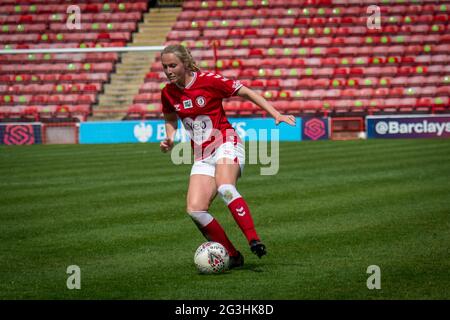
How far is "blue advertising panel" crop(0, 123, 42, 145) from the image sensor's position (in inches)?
1315

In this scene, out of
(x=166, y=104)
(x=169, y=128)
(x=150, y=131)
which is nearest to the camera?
(x=166, y=104)

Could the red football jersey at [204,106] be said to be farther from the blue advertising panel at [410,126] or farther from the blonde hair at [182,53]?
the blue advertising panel at [410,126]

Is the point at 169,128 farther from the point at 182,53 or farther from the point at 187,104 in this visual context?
the point at 182,53

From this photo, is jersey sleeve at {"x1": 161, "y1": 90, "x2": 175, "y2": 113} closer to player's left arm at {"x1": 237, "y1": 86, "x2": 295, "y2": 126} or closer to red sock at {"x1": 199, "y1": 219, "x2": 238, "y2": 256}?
player's left arm at {"x1": 237, "y1": 86, "x2": 295, "y2": 126}

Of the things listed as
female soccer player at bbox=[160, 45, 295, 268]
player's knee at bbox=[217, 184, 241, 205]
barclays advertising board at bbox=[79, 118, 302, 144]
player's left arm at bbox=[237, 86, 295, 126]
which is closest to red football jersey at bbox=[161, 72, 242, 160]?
female soccer player at bbox=[160, 45, 295, 268]

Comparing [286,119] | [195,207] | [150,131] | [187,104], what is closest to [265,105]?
[286,119]

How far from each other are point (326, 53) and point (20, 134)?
1448 centimetres

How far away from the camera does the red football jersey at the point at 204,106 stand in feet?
28.7

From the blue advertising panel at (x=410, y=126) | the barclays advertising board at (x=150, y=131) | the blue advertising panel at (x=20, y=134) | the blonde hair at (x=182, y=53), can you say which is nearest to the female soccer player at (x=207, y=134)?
the blonde hair at (x=182, y=53)

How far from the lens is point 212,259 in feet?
27.4

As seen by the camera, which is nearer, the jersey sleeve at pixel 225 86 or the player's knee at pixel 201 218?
the player's knee at pixel 201 218

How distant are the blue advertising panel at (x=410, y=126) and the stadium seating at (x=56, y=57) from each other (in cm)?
1231

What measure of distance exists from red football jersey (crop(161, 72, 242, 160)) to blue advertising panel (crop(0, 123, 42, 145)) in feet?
84.0

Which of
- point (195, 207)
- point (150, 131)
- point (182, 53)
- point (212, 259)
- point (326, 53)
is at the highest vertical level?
point (326, 53)
